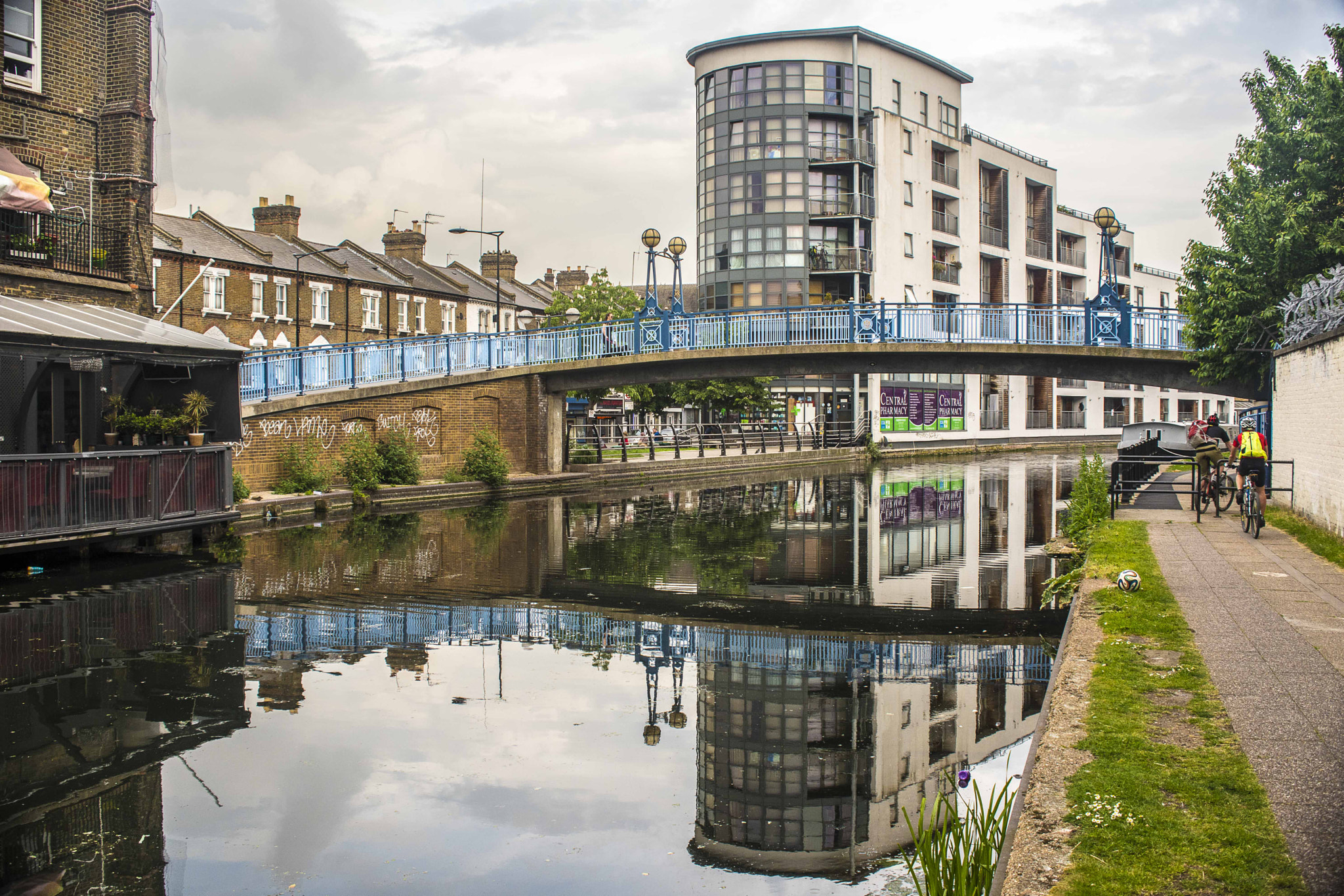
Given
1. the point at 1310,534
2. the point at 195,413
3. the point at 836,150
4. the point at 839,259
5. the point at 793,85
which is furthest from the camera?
the point at 839,259

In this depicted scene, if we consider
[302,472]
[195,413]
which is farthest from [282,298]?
[195,413]

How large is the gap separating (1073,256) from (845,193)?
81.2 ft

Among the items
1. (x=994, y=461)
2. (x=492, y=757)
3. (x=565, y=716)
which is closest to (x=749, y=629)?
(x=565, y=716)

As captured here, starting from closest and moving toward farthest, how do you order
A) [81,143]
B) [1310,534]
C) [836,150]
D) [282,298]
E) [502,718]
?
[502,718] → [1310,534] → [81,143] → [282,298] → [836,150]

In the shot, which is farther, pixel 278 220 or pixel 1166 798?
pixel 278 220

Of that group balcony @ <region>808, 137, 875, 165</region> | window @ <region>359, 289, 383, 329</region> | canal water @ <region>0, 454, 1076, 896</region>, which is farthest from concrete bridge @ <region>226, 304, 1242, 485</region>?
balcony @ <region>808, 137, 875, 165</region>

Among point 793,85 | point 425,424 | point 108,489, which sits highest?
point 793,85

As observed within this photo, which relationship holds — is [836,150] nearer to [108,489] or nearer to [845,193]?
[845,193]

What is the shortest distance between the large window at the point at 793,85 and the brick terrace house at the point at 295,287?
16.3 metres

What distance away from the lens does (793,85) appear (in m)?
54.8

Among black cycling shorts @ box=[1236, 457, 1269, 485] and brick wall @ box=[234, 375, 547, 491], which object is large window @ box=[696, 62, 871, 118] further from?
black cycling shorts @ box=[1236, 457, 1269, 485]

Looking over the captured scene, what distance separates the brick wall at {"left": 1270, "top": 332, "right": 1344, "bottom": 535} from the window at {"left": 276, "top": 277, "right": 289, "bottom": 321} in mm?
39098

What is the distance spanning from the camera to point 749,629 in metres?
10.3

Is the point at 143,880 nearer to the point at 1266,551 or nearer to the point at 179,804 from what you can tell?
the point at 179,804
